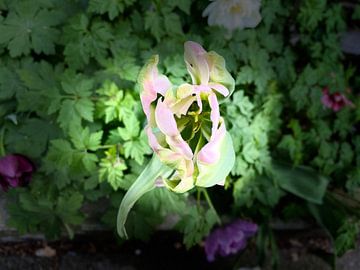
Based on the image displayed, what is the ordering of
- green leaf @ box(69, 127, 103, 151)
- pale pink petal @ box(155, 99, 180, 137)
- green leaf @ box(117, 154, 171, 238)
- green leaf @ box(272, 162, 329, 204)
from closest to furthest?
pale pink petal @ box(155, 99, 180, 137), green leaf @ box(117, 154, 171, 238), green leaf @ box(69, 127, 103, 151), green leaf @ box(272, 162, 329, 204)

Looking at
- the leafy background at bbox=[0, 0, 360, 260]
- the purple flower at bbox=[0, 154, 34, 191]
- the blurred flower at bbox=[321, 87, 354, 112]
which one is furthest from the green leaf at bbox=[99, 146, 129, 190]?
the blurred flower at bbox=[321, 87, 354, 112]

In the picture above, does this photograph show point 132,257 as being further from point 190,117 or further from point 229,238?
point 190,117

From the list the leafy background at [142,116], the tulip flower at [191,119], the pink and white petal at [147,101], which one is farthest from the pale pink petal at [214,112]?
the leafy background at [142,116]

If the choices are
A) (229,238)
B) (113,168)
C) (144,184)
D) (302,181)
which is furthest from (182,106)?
(302,181)

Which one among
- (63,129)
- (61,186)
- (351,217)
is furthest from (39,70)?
(351,217)

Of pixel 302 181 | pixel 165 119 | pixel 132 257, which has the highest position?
pixel 165 119

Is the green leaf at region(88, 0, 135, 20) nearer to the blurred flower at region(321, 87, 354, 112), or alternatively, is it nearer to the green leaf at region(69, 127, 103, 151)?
the green leaf at region(69, 127, 103, 151)
